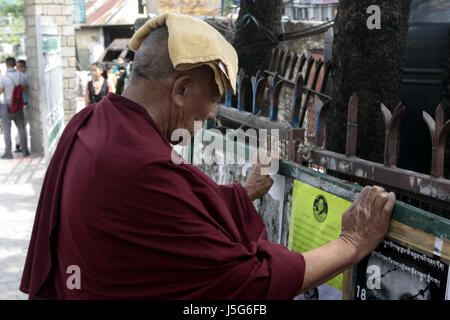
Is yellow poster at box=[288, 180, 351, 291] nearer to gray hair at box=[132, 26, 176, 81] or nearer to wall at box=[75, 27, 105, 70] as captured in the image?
gray hair at box=[132, 26, 176, 81]

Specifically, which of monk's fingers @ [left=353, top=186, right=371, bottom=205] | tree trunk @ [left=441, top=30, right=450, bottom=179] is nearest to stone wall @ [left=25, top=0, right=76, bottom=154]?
tree trunk @ [left=441, top=30, right=450, bottom=179]

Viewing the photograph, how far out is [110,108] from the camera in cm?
Result: 179

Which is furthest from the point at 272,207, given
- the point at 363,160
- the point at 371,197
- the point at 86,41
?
the point at 86,41

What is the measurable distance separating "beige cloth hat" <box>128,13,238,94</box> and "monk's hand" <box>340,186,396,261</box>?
628 millimetres

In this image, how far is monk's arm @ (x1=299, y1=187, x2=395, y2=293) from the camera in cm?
192

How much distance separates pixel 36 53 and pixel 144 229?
9777 mm

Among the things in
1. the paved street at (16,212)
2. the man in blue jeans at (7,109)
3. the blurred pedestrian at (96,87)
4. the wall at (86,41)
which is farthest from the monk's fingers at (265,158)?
the wall at (86,41)

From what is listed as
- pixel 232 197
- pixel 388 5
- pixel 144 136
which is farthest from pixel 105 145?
pixel 388 5

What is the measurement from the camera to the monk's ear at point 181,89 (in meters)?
1.83

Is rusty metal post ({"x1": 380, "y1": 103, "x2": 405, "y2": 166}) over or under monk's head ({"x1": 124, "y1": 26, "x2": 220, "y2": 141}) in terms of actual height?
under

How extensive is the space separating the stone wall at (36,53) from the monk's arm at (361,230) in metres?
9.40

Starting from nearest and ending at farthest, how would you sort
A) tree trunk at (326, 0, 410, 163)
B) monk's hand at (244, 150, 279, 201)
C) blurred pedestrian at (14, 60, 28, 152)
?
monk's hand at (244, 150, 279, 201)
tree trunk at (326, 0, 410, 163)
blurred pedestrian at (14, 60, 28, 152)
